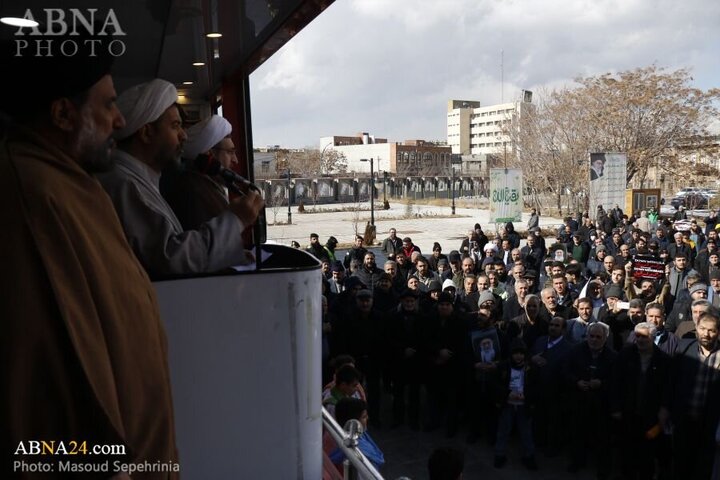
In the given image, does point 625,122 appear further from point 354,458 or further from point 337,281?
point 354,458

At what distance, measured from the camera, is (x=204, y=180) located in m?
2.19

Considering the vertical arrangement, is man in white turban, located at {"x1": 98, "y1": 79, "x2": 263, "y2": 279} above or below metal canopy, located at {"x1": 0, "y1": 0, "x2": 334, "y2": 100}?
below

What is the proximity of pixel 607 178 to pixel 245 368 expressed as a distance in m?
23.0

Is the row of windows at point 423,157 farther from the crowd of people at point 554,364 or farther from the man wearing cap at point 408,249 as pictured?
the crowd of people at point 554,364

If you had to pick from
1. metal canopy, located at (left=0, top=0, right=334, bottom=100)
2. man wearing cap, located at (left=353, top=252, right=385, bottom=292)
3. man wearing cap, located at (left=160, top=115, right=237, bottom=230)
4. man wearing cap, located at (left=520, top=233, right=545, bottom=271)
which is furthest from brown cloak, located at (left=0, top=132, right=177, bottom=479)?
man wearing cap, located at (left=520, top=233, right=545, bottom=271)

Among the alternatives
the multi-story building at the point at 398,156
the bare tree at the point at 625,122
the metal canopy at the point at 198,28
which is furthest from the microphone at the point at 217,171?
the multi-story building at the point at 398,156

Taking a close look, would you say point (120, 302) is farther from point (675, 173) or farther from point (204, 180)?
point (675, 173)

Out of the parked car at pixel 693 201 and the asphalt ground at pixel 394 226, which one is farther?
the parked car at pixel 693 201

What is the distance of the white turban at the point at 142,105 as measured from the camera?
1.85m

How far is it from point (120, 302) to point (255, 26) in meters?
3.27

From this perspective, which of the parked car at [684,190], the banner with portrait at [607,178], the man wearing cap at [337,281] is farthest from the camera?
the parked car at [684,190]

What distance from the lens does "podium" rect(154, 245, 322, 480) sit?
181cm

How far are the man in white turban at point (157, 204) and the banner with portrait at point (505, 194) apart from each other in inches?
697

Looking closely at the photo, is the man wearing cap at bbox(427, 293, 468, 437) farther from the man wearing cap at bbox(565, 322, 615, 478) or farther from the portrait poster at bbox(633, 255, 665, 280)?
the portrait poster at bbox(633, 255, 665, 280)
